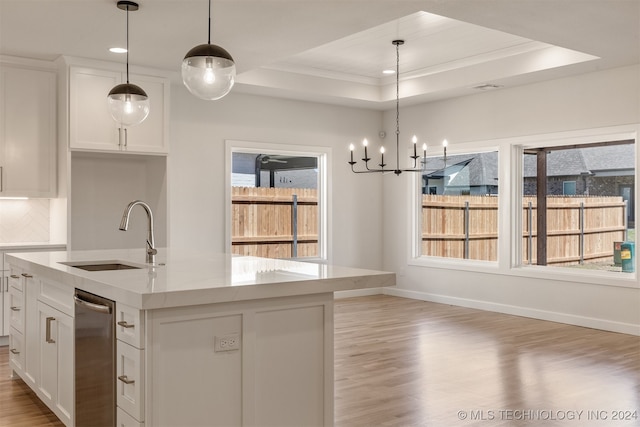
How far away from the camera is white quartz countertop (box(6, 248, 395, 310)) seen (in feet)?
7.92

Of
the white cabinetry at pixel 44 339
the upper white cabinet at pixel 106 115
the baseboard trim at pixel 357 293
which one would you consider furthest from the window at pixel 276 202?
the white cabinetry at pixel 44 339

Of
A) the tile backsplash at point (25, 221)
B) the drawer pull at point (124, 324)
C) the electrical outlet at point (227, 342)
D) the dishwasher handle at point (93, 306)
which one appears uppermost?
the tile backsplash at point (25, 221)

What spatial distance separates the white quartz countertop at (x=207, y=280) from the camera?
2.41m

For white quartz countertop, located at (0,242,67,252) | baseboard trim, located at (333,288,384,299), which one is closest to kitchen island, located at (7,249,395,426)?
white quartz countertop, located at (0,242,67,252)

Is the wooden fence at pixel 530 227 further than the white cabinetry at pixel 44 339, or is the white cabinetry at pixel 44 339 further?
the wooden fence at pixel 530 227

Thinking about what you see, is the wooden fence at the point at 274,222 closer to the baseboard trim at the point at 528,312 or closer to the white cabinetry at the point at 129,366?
the baseboard trim at the point at 528,312

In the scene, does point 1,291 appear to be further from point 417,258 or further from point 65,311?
point 417,258

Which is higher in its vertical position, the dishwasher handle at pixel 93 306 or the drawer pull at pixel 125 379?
the dishwasher handle at pixel 93 306

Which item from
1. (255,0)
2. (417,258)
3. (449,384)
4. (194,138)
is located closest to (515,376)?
(449,384)

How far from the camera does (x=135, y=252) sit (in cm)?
438

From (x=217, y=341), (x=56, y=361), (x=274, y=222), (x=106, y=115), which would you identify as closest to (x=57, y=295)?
(x=56, y=361)

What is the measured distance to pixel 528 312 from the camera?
6.56 meters

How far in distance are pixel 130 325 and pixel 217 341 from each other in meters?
0.35

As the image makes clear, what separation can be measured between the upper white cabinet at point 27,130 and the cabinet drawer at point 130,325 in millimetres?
3546
